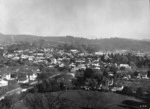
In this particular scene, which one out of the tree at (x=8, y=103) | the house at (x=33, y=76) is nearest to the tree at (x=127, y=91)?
the tree at (x=8, y=103)

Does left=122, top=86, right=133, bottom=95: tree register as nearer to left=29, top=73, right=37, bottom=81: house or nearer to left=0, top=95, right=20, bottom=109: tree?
left=0, top=95, right=20, bottom=109: tree

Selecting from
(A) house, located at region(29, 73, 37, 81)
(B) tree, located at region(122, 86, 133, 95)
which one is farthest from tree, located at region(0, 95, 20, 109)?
(A) house, located at region(29, 73, 37, 81)

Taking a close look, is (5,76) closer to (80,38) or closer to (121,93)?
(121,93)

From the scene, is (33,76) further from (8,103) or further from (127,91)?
(8,103)

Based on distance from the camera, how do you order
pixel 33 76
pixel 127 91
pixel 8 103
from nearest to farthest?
pixel 8 103, pixel 127 91, pixel 33 76

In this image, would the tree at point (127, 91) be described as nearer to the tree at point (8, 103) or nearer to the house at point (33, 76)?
the tree at point (8, 103)

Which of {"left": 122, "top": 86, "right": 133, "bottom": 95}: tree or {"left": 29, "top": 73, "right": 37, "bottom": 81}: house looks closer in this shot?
{"left": 122, "top": 86, "right": 133, "bottom": 95}: tree

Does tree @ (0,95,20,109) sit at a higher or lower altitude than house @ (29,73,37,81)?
higher

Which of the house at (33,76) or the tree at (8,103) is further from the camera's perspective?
the house at (33,76)

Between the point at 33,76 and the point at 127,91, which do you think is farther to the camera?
the point at 33,76

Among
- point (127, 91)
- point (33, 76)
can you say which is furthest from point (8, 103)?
point (33, 76)

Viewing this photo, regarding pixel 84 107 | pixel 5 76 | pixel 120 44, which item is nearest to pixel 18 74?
pixel 5 76
